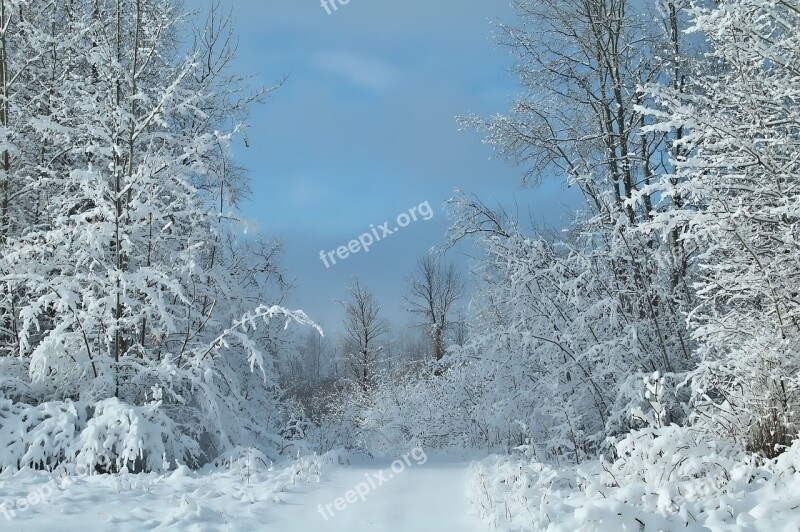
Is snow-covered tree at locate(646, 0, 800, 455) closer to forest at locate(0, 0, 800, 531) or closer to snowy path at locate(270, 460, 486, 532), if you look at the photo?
forest at locate(0, 0, 800, 531)

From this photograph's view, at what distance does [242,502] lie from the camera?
16.5 feet

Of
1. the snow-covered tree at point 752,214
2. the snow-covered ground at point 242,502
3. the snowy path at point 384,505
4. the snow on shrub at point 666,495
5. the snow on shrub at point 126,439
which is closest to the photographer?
the snow on shrub at point 666,495

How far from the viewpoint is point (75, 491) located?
507 cm

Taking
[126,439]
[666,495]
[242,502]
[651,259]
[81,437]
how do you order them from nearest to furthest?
[666,495]
[242,502]
[126,439]
[81,437]
[651,259]

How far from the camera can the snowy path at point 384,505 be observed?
179 inches

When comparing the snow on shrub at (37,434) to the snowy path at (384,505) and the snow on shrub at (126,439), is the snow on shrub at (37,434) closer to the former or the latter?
the snow on shrub at (126,439)

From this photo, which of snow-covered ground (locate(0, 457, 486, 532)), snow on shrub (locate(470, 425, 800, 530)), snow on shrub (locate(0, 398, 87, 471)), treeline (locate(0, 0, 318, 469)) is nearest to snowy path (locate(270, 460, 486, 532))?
snow-covered ground (locate(0, 457, 486, 532))

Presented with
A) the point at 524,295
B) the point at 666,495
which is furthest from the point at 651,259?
the point at 666,495

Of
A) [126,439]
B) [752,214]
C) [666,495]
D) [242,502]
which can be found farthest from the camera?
[126,439]

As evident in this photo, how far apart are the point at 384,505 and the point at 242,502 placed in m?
1.22

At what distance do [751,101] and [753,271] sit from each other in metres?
1.66

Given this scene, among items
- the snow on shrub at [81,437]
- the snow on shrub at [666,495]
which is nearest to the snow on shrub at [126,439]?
the snow on shrub at [81,437]

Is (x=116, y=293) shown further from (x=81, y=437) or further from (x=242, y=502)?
(x=242, y=502)

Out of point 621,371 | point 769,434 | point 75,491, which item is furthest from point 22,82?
point 769,434
